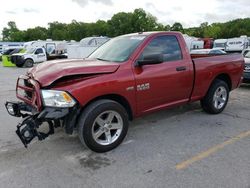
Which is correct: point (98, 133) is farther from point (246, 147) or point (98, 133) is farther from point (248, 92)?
point (248, 92)

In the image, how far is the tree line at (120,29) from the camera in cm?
7969

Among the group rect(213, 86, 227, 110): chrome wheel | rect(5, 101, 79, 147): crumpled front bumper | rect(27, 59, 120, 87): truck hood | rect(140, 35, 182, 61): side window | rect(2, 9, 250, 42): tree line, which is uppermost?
rect(2, 9, 250, 42): tree line

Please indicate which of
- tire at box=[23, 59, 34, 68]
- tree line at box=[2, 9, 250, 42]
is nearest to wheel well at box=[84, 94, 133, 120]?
tire at box=[23, 59, 34, 68]

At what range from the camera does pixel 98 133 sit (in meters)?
3.99

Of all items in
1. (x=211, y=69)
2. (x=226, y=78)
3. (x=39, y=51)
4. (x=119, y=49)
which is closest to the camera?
(x=119, y=49)

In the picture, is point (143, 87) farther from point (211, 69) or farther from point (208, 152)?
point (211, 69)

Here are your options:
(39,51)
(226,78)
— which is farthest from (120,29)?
(226,78)

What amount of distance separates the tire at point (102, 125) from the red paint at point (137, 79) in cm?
17

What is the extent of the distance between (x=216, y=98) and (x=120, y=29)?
3072 inches

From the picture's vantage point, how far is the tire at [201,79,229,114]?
575 centimetres

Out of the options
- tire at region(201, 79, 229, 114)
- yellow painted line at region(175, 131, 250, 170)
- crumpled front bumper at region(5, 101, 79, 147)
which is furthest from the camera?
tire at region(201, 79, 229, 114)

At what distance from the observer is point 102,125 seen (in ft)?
Answer: 13.2

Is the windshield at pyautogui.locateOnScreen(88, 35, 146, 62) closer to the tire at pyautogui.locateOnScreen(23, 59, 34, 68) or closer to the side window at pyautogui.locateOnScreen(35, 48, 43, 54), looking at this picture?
the tire at pyautogui.locateOnScreen(23, 59, 34, 68)

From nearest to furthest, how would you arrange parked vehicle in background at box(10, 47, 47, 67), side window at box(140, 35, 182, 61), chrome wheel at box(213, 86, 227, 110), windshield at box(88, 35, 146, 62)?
1. windshield at box(88, 35, 146, 62)
2. side window at box(140, 35, 182, 61)
3. chrome wheel at box(213, 86, 227, 110)
4. parked vehicle in background at box(10, 47, 47, 67)
